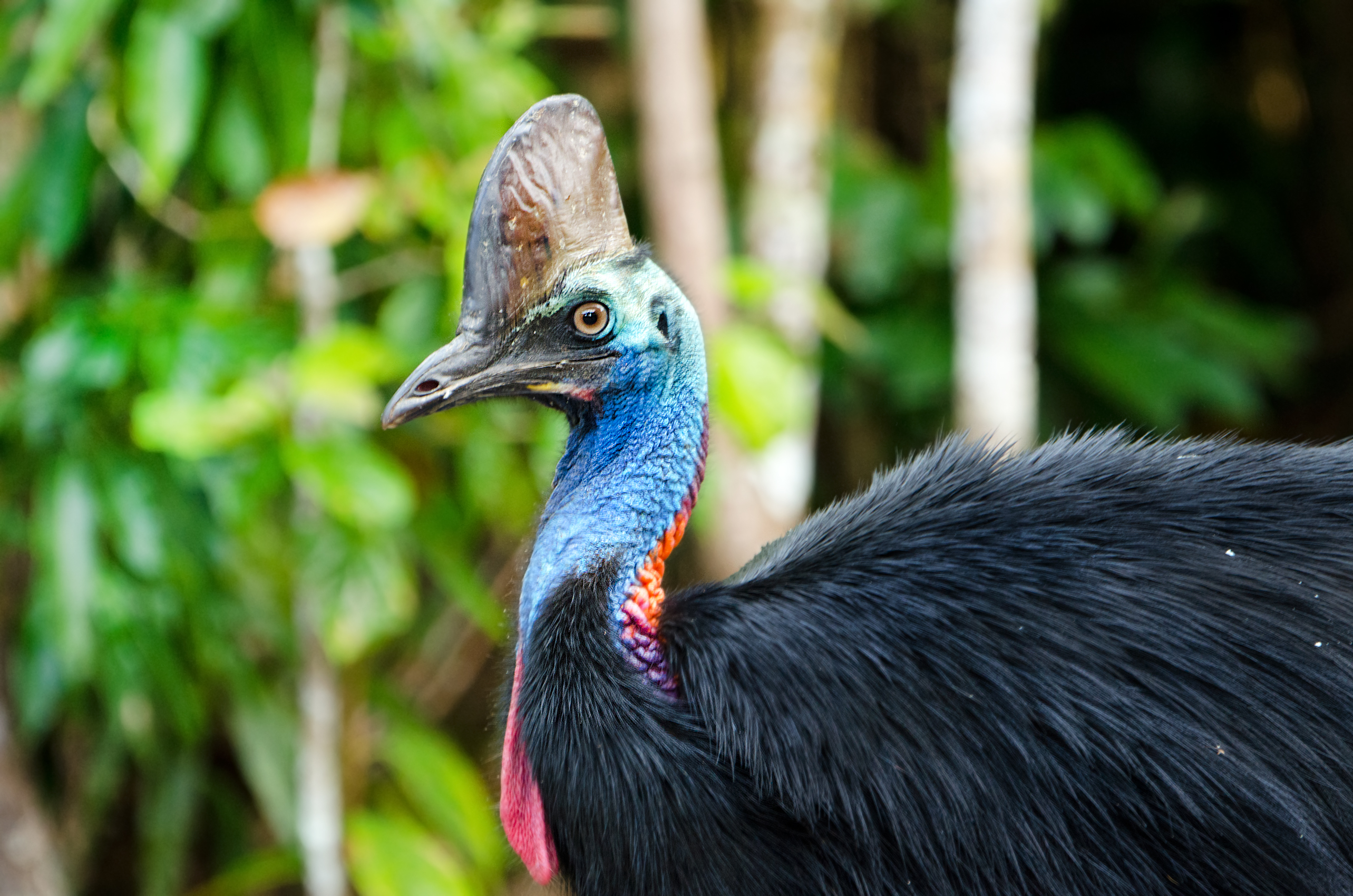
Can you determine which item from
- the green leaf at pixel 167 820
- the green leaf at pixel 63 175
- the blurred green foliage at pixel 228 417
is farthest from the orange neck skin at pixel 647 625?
the green leaf at pixel 167 820

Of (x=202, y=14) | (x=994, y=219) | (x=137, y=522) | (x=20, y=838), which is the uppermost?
(x=202, y=14)

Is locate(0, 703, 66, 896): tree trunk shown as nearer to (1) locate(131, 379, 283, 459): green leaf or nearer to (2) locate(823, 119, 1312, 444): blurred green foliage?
(1) locate(131, 379, 283, 459): green leaf

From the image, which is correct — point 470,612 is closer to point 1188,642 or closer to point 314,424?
point 314,424

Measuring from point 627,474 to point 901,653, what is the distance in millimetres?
379

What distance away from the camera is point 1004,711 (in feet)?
4.60

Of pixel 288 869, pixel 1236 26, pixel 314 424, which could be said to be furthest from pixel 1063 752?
pixel 1236 26

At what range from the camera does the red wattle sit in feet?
5.05

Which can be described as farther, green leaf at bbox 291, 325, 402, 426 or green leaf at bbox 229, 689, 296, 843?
green leaf at bbox 229, 689, 296, 843

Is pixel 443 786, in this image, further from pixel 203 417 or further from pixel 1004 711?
pixel 1004 711

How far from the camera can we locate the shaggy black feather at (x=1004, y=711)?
54.2 inches

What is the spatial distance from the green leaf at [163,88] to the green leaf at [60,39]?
85 millimetres

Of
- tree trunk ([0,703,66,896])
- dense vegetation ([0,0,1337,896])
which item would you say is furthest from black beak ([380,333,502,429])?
tree trunk ([0,703,66,896])

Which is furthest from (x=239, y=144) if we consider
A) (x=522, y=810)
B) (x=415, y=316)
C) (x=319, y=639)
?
(x=522, y=810)

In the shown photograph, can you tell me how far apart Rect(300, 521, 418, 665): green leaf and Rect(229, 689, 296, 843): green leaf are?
→ 1.67ft
